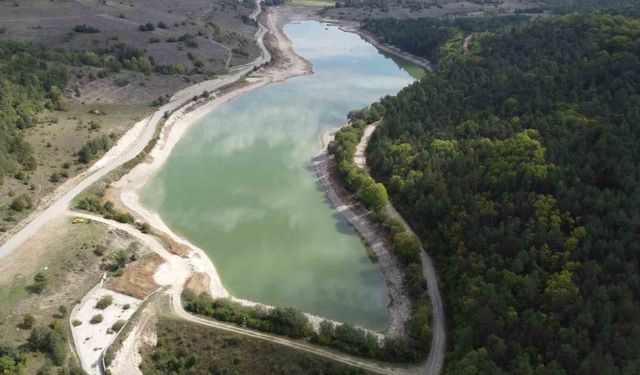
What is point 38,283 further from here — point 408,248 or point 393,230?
point 393,230

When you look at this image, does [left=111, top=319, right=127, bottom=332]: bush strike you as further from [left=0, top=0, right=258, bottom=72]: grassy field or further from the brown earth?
[left=0, top=0, right=258, bottom=72]: grassy field

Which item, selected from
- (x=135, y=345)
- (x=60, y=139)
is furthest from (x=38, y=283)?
(x=60, y=139)

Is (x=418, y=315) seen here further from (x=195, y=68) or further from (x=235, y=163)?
(x=195, y=68)

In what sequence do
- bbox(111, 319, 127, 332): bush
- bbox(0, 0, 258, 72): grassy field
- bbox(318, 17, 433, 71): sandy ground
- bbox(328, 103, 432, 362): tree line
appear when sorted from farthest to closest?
bbox(318, 17, 433, 71): sandy ground, bbox(0, 0, 258, 72): grassy field, bbox(111, 319, 127, 332): bush, bbox(328, 103, 432, 362): tree line

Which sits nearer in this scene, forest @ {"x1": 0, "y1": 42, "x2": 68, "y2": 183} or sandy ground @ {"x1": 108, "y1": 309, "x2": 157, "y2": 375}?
sandy ground @ {"x1": 108, "y1": 309, "x2": 157, "y2": 375}

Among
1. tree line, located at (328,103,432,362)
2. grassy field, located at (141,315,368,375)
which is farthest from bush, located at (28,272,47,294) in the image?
tree line, located at (328,103,432,362)

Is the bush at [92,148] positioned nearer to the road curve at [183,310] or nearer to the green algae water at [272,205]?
the green algae water at [272,205]

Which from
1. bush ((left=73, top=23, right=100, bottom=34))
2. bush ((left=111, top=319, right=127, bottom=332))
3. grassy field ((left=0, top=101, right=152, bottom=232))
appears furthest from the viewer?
bush ((left=73, top=23, right=100, bottom=34))
